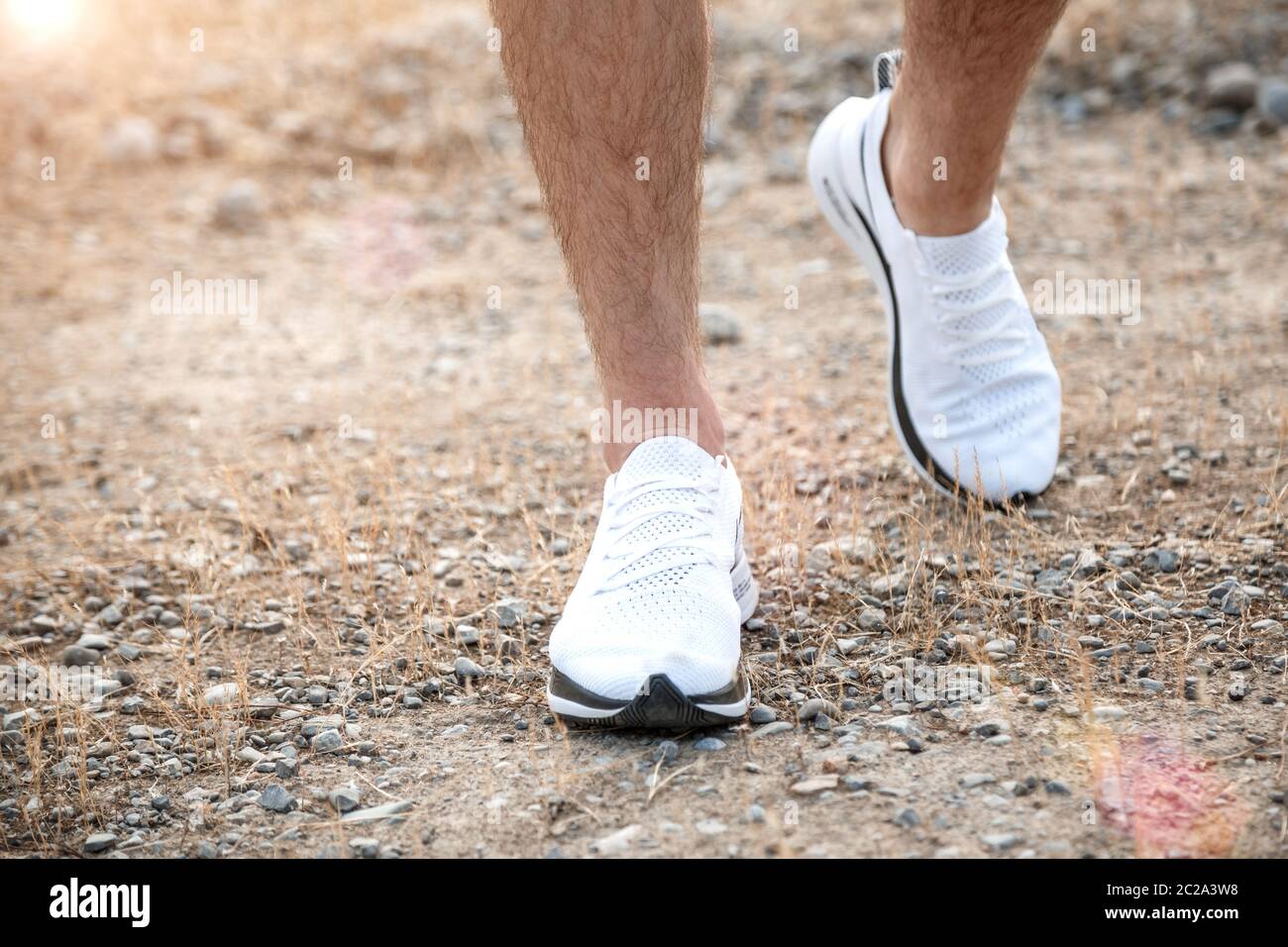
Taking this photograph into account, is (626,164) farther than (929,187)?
No

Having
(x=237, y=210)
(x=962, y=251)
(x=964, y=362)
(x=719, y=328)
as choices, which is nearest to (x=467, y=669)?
(x=964, y=362)

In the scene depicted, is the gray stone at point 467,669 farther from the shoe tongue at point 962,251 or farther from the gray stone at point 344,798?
the shoe tongue at point 962,251

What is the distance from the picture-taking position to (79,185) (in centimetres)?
546

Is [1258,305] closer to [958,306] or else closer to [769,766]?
[958,306]

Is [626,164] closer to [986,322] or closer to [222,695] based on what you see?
[986,322]

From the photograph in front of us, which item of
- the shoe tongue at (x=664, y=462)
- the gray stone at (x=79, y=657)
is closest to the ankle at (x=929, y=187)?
the shoe tongue at (x=664, y=462)

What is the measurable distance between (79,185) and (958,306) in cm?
443

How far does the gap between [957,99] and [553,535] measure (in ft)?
4.07

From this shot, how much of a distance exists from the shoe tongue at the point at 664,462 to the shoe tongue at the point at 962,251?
789 millimetres

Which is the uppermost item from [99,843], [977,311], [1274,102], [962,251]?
[1274,102]

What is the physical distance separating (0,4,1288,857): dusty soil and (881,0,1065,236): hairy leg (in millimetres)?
638

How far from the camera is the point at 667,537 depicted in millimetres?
1985

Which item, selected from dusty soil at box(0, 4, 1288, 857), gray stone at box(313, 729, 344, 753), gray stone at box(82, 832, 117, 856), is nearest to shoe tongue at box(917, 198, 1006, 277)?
dusty soil at box(0, 4, 1288, 857)
